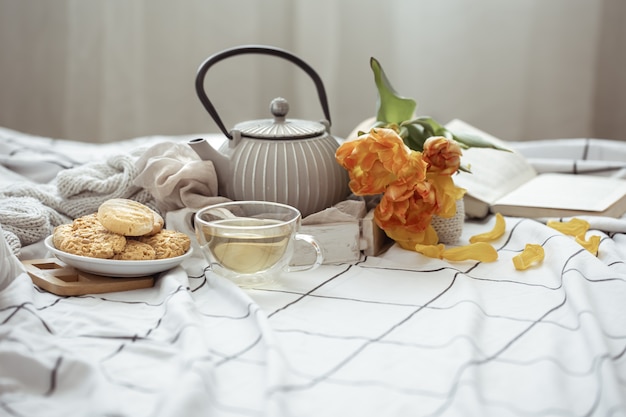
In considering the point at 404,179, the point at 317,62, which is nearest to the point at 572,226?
the point at 404,179

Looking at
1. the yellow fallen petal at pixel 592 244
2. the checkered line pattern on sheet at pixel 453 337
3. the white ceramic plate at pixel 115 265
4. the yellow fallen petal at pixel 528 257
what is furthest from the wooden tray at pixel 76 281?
the yellow fallen petal at pixel 592 244

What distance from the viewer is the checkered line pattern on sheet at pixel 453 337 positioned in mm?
645

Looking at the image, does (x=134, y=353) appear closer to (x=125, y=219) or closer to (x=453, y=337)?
(x=125, y=219)

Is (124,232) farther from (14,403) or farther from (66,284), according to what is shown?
(14,403)

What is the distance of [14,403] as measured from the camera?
2.05 feet

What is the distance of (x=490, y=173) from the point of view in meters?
1.31

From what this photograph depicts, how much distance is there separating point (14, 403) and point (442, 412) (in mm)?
353

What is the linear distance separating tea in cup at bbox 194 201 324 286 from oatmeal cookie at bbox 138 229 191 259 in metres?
0.03

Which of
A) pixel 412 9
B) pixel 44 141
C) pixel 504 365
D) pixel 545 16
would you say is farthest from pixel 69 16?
pixel 504 365

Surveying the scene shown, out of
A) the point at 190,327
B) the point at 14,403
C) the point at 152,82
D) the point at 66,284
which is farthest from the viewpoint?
the point at 152,82

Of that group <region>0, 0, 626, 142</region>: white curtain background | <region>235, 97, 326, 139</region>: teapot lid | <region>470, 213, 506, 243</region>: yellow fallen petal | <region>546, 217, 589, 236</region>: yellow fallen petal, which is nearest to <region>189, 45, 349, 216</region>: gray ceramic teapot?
<region>235, 97, 326, 139</region>: teapot lid

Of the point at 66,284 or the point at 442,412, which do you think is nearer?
the point at 442,412

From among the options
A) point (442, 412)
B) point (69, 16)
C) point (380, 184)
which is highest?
point (69, 16)

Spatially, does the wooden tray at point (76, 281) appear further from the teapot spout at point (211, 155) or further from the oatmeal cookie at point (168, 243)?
the teapot spout at point (211, 155)
